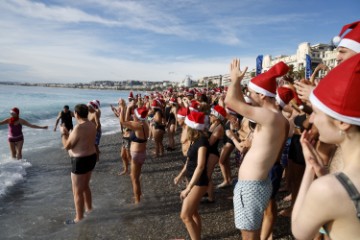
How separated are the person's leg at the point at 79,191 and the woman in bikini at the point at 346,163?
4479 millimetres

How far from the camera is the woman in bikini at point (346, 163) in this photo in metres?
1.16

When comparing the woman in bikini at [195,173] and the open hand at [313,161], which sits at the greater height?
the open hand at [313,161]

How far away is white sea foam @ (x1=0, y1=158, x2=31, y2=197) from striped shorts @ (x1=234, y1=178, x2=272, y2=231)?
6180 millimetres

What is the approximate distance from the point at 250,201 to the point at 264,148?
1.83 ft

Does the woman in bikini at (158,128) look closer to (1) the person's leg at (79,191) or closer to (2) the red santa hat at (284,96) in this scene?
(1) the person's leg at (79,191)

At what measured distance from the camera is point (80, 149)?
499 cm

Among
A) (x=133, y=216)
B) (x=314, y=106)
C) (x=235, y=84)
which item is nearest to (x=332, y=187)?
(x=314, y=106)

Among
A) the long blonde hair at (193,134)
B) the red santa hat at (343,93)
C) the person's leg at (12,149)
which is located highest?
the red santa hat at (343,93)

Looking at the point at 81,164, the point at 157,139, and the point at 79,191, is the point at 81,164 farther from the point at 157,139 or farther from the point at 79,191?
the point at 157,139

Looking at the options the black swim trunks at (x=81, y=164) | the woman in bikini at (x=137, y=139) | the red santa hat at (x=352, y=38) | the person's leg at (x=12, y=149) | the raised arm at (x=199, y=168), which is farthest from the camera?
the person's leg at (x=12, y=149)

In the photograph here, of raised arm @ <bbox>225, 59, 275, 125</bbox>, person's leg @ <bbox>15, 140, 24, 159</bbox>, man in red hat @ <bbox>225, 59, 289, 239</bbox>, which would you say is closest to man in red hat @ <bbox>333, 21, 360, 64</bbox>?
man in red hat @ <bbox>225, 59, 289, 239</bbox>

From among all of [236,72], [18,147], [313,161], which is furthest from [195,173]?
[18,147]

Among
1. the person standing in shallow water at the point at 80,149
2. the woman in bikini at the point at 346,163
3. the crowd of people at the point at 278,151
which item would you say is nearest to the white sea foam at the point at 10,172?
the person standing in shallow water at the point at 80,149

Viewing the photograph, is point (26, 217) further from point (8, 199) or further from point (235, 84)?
point (235, 84)
